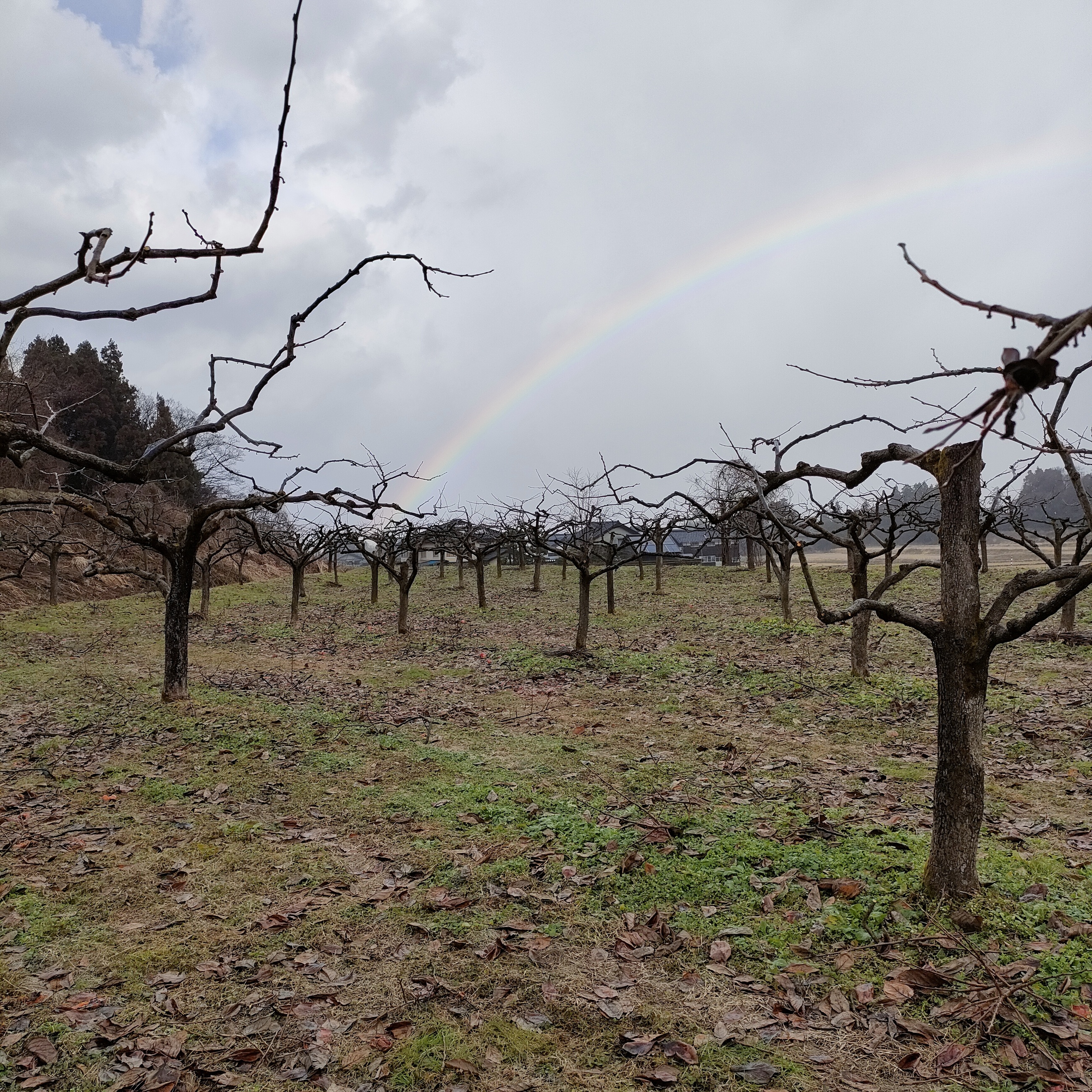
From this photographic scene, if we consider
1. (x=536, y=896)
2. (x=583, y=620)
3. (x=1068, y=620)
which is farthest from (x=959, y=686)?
(x=1068, y=620)

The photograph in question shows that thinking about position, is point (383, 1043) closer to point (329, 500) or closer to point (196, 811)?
point (196, 811)

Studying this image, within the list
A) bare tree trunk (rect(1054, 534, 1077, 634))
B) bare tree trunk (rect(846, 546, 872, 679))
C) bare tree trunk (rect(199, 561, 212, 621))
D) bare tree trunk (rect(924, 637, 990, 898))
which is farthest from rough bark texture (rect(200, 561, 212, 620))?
bare tree trunk (rect(1054, 534, 1077, 634))

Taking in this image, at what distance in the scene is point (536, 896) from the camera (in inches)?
183

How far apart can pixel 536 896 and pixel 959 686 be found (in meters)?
3.03

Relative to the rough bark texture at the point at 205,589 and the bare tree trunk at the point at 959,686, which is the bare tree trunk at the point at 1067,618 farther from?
the rough bark texture at the point at 205,589

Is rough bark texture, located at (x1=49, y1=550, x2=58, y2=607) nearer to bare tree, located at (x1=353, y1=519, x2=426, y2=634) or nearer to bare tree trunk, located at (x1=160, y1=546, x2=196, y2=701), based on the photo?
bare tree, located at (x1=353, y1=519, x2=426, y2=634)

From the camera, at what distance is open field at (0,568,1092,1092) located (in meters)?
3.20

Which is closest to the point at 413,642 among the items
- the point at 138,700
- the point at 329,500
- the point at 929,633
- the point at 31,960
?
the point at 138,700

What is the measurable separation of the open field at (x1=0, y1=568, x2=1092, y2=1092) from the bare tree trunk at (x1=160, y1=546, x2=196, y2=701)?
445mm

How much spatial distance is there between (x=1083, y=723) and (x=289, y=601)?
2543cm

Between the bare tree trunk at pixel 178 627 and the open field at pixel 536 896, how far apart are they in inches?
17.5

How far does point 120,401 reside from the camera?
139 feet

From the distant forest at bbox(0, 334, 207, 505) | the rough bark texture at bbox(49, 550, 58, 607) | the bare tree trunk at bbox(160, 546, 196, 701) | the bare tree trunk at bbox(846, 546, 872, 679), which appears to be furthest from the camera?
the distant forest at bbox(0, 334, 207, 505)

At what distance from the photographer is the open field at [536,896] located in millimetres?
3197
